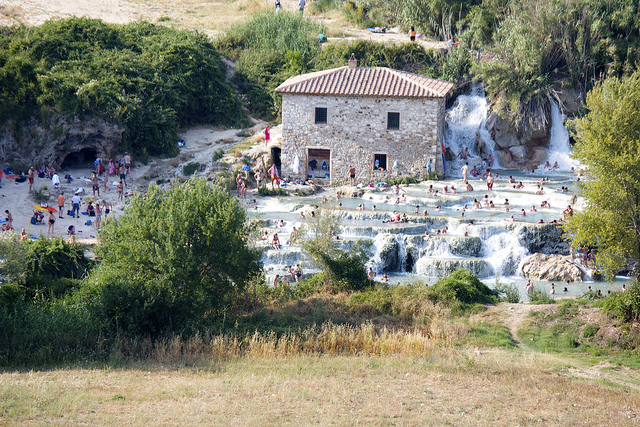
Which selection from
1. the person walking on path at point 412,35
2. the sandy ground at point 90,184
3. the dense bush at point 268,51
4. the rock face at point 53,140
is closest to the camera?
the sandy ground at point 90,184

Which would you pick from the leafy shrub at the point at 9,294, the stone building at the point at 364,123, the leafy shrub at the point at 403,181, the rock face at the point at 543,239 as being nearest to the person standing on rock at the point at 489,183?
the stone building at the point at 364,123

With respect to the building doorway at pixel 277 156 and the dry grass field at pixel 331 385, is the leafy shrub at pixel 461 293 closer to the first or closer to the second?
the dry grass field at pixel 331 385

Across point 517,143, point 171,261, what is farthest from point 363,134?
point 171,261

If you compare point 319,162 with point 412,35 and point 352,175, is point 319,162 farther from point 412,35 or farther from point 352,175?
point 412,35

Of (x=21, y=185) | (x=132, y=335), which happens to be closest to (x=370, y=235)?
(x=132, y=335)

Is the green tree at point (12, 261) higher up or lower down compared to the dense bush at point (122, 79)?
lower down

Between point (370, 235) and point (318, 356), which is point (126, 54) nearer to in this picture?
point (370, 235)

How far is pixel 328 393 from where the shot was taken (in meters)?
13.4

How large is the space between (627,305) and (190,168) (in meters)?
24.8

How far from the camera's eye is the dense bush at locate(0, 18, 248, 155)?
120ft

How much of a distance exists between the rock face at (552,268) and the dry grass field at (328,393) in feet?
33.1

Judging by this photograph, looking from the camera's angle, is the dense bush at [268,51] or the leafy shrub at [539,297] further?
the dense bush at [268,51]

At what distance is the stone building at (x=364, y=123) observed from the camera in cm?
3572

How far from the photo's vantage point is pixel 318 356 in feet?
54.0
